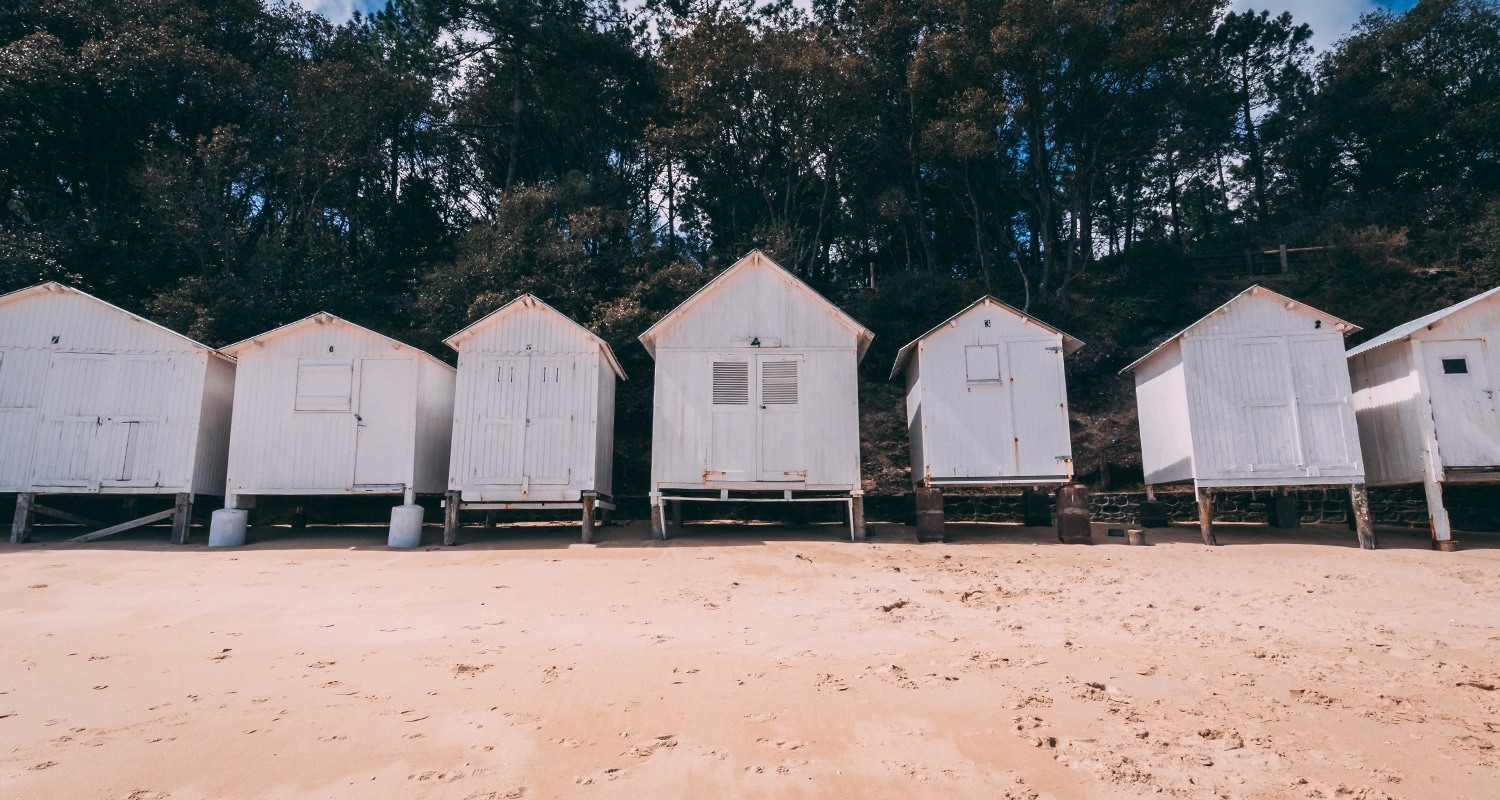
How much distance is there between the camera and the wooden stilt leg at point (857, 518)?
547 inches

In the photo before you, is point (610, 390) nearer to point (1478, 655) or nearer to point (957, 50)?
point (1478, 655)

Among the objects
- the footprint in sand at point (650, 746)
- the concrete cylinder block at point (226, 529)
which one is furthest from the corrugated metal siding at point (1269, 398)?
the concrete cylinder block at point (226, 529)

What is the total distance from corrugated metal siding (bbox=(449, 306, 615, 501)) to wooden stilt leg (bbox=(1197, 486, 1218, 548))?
36.8ft

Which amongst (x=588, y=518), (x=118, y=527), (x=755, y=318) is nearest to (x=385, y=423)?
(x=588, y=518)

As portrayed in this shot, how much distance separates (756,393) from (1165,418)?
27.4 feet

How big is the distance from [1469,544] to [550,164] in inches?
1086

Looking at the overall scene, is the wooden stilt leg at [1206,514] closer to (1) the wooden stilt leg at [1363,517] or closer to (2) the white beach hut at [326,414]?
(1) the wooden stilt leg at [1363,517]

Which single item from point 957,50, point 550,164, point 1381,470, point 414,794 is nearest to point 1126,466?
point 1381,470

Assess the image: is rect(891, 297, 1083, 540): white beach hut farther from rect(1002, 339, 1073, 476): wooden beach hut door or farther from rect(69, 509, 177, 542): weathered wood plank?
rect(69, 509, 177, 542): weathered wood plank

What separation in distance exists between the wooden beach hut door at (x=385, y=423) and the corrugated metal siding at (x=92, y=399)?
3.35m

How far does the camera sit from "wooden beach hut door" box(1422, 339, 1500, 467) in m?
12.6

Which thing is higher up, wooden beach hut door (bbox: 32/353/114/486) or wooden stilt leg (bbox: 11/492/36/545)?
wooden beach hut door (bbox: 32/353/114/486)

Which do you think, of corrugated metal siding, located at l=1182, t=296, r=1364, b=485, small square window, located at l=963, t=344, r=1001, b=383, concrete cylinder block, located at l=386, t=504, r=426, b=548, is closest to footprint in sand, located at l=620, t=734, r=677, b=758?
concrete cylinder block, located at l=386, t=504, r=426, b=548

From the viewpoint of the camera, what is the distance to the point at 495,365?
1411cm
